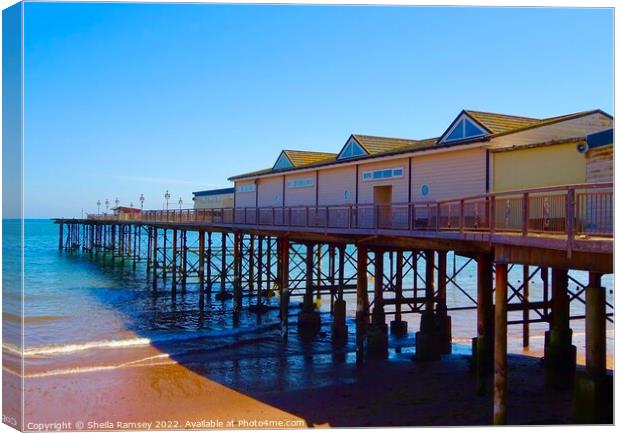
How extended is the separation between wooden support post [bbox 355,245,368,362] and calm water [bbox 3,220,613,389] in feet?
2.85

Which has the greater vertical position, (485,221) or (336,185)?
(336,185)

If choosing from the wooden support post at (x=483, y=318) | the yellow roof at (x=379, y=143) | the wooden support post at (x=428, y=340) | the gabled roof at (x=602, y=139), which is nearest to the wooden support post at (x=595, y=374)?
the gabled roof at (x=602, y=139)

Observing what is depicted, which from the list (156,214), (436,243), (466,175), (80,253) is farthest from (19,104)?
(80,253)

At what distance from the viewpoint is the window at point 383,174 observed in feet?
58.8

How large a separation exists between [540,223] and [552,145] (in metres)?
2.49

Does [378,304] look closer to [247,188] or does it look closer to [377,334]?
[377,334]

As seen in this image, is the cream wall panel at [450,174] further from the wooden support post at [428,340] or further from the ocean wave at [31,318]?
the ocean wave at [31,318]

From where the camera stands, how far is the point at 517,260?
10820mm

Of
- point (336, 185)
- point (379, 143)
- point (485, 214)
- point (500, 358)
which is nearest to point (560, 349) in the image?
point (485, 214)

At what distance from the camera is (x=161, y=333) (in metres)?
23.2

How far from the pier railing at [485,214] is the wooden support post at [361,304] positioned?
3.09ft

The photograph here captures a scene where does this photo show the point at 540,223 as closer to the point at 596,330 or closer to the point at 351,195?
the point at 596,330

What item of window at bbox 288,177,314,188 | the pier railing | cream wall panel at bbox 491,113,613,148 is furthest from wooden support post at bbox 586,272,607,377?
window at bbox 288,177,314,188

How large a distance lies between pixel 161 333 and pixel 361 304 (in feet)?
28.5
